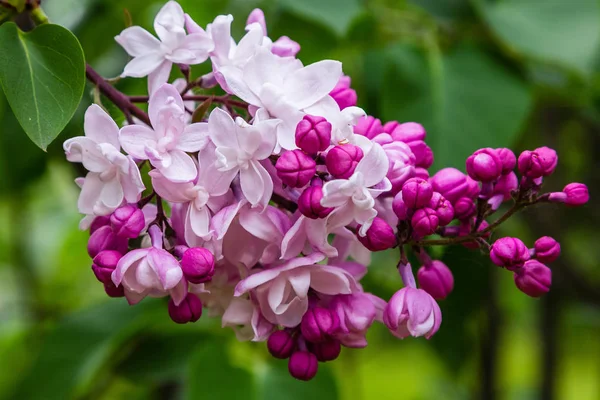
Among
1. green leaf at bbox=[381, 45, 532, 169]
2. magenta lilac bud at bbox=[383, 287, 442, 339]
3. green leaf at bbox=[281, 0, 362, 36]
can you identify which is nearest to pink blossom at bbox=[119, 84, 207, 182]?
magenta lilac bud at bbox=[383, 287, 442, 339]

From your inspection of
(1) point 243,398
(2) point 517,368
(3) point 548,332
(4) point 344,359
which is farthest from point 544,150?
(2) point 517,368

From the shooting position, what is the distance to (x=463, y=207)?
0.64m

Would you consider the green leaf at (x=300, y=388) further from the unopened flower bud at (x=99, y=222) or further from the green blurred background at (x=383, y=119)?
the unopened flower bud at (x=99, y=222)

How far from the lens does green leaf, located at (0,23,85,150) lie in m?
0.64

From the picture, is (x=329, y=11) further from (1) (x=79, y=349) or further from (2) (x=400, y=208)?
(1) (x=79, y=349)

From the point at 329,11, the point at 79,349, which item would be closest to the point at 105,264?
the point at 329,11

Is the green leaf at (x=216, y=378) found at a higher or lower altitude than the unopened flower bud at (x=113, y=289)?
lower

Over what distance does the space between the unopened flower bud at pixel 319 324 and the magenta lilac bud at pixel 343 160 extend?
0.44ft

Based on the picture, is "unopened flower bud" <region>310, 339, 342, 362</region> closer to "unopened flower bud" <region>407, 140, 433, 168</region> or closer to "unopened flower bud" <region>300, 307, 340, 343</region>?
"unopened flower bud" <region>300, 307, 340, 343</region>

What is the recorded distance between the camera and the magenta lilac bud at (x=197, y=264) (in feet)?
1.93

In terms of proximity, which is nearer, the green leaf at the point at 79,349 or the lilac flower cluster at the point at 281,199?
the lilac flower cluster at the point at 281,199

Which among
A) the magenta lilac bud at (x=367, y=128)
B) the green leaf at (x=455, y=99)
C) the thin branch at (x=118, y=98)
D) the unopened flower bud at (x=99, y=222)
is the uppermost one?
the magenta lilac bud at (x=367, y=128)

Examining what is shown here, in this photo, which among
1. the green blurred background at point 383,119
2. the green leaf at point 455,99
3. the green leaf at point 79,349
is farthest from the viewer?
the green leaf at point 79,349

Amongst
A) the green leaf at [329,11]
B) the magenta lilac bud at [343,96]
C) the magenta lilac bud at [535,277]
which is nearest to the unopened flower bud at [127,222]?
the magenta lilac bud at [343,96]
